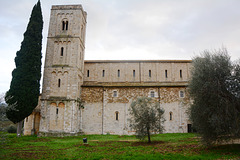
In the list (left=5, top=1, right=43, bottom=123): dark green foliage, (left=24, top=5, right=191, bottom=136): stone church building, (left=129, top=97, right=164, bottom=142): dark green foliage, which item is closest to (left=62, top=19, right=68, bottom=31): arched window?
(left=24, top=5, right=191, bottom=136): stone church building

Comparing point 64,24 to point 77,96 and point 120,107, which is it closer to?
point 77,96

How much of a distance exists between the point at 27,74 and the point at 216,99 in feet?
66.7

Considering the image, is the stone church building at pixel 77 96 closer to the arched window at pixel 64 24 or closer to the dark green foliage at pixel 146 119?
the arched window at pixel 64 24

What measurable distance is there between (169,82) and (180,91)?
3324 mm

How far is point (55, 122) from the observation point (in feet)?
79.7

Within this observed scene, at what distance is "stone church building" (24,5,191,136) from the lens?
24719 millimetres

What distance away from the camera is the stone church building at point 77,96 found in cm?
2472

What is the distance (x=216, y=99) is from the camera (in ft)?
40.3

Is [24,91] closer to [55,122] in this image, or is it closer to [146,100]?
[55,122]

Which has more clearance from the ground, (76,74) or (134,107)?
(76,74)

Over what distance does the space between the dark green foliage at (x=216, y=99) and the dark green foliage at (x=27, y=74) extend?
18.2 metres

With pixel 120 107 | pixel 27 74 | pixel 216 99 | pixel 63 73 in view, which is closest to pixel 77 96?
pixel 63 73

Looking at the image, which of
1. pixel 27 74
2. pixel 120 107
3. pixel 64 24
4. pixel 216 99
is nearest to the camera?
pixel 216 99

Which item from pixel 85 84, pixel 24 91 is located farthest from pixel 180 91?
pixel 24 91
